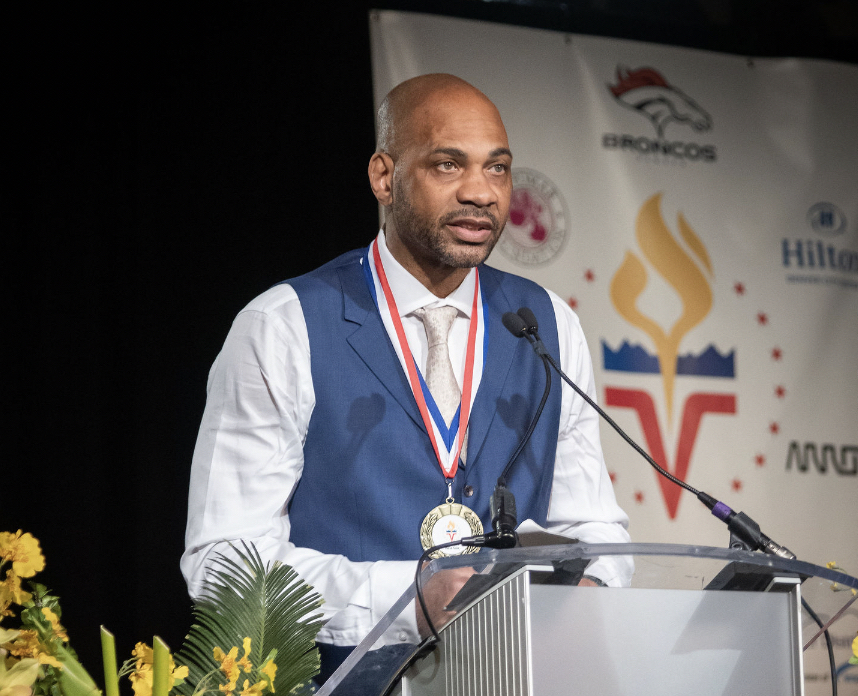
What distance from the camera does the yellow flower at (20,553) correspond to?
102cm

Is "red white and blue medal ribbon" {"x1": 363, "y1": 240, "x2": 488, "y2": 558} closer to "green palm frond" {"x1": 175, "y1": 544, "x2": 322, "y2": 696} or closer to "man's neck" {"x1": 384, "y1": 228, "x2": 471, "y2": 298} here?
"man's neck" {"x1": 384, "y1": 228, "x2": 471, "y2": 298}

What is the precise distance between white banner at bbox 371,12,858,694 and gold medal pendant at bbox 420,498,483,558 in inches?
61.5

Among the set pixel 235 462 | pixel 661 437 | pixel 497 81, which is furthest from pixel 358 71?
pixel 235 462

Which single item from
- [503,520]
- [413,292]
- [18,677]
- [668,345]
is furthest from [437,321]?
[668,345]

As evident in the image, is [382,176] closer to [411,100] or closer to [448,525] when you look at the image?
[411,100]

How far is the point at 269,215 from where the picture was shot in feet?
10.2

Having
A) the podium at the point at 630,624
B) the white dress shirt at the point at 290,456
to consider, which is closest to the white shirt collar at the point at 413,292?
the white dress shirt at the point at 290,456

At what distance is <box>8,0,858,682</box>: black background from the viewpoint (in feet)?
9.30

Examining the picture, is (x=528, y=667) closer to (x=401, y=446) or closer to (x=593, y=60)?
(x=401, y=446)

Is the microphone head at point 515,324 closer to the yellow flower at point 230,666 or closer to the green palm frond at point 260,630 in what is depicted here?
the green palm frond at point 260,630

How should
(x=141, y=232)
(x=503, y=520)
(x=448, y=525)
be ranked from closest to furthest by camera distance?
1. (x=503, y=520)
2. (x=448, y=525)
3. (x=141, y=232)

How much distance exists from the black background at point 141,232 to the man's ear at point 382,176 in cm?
99

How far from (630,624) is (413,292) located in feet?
3.92

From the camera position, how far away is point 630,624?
102 centimetres
